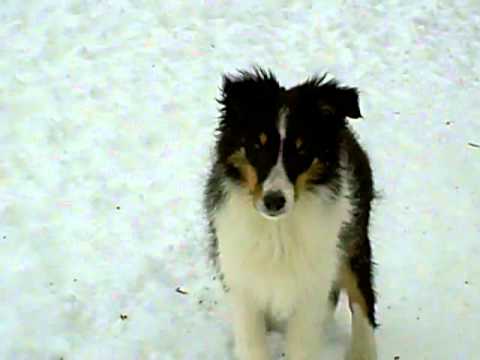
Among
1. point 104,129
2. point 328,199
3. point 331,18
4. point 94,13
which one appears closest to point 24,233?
point 104,129

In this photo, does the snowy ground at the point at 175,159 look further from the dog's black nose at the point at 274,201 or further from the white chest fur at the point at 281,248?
the dog's black nose at the point at 274,201

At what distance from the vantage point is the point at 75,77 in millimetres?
7594

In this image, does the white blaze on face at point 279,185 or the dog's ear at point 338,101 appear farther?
the dog's ear at point 338,101

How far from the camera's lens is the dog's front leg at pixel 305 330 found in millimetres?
4293

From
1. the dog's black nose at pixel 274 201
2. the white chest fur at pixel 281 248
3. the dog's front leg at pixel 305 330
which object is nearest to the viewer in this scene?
the dog's black nose at pixel 274 201

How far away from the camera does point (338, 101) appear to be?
12.9 feet

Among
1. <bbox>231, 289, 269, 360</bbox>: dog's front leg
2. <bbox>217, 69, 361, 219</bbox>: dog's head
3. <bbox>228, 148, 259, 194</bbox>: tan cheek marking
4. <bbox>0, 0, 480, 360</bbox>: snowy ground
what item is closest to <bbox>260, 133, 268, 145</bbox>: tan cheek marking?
<bbox>217, 69, 361, 219</bbox>: dog's head

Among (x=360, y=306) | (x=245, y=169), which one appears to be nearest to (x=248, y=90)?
(x=245, y=169)

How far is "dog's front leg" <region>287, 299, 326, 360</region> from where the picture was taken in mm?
4293

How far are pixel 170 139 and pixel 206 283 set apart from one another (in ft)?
6.62

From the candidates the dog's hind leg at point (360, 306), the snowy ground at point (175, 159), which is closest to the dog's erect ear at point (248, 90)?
the dog's hind leg at point (360, 306)

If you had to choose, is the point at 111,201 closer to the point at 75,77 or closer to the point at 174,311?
the point at 174,311

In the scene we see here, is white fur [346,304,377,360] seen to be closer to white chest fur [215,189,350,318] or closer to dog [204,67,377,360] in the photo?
dog [204,67,377,360]

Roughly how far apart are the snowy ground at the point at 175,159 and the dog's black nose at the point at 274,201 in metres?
1.37
